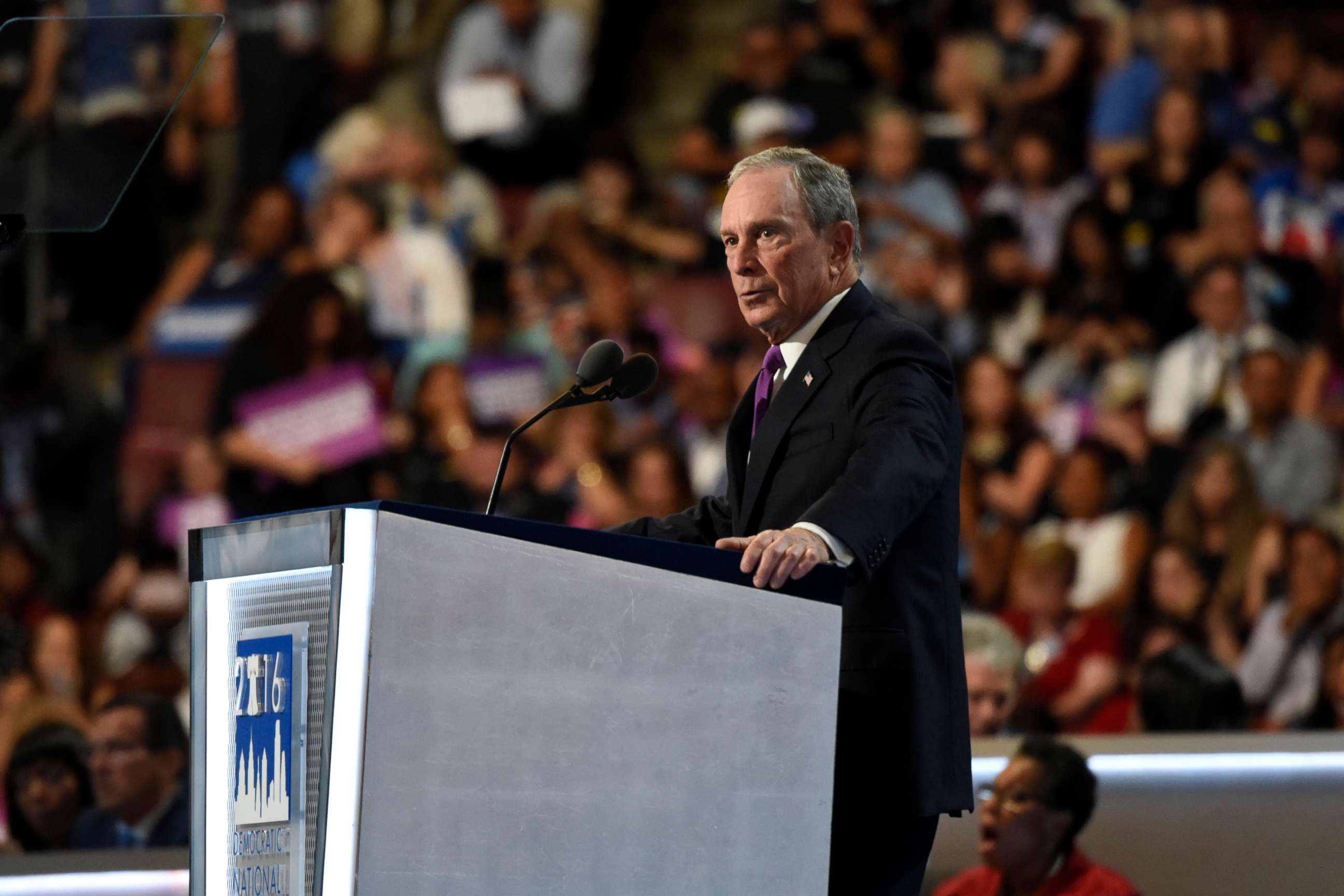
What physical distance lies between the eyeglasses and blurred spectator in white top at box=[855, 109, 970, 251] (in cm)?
337

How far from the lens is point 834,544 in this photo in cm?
197

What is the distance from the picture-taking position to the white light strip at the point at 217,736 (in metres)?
2.05

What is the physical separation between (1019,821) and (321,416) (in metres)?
3.59

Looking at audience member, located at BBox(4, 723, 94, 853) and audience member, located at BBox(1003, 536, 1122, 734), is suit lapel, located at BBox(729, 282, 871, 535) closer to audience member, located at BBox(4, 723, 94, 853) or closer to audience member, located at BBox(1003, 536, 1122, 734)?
audience member, located at BBox(4, 723, 94, 853)

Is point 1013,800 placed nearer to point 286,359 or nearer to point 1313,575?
point 1313,575

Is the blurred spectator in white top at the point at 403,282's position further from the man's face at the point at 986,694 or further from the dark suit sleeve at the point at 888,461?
the dark suit sleeve at the point at 888,461

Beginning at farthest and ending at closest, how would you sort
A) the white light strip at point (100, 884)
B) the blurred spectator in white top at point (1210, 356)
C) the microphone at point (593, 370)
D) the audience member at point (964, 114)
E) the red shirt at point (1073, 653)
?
the audience member at point (964, 114)
the blurred spectator in white top at point (1210, 356)
the red shirt at point (1073, 653)
the white light strip at point (100, 884)
the microphone at point (593, 370)

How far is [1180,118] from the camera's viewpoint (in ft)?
20.4

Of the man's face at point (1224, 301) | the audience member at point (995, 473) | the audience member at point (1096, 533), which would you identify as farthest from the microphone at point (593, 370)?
the man's face at point (1224, 301)

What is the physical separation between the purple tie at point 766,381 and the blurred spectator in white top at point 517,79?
15.8 feet

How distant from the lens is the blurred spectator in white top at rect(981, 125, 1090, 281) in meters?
6.33

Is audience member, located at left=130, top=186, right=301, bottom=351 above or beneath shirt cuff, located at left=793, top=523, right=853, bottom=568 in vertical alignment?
above

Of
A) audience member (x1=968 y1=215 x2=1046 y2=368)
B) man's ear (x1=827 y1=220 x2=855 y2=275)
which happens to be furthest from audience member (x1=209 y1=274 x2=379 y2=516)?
man's ear (x1=827 y1=220 x2=855 y2=275)

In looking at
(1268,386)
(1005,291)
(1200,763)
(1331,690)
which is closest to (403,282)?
(1005,291)
